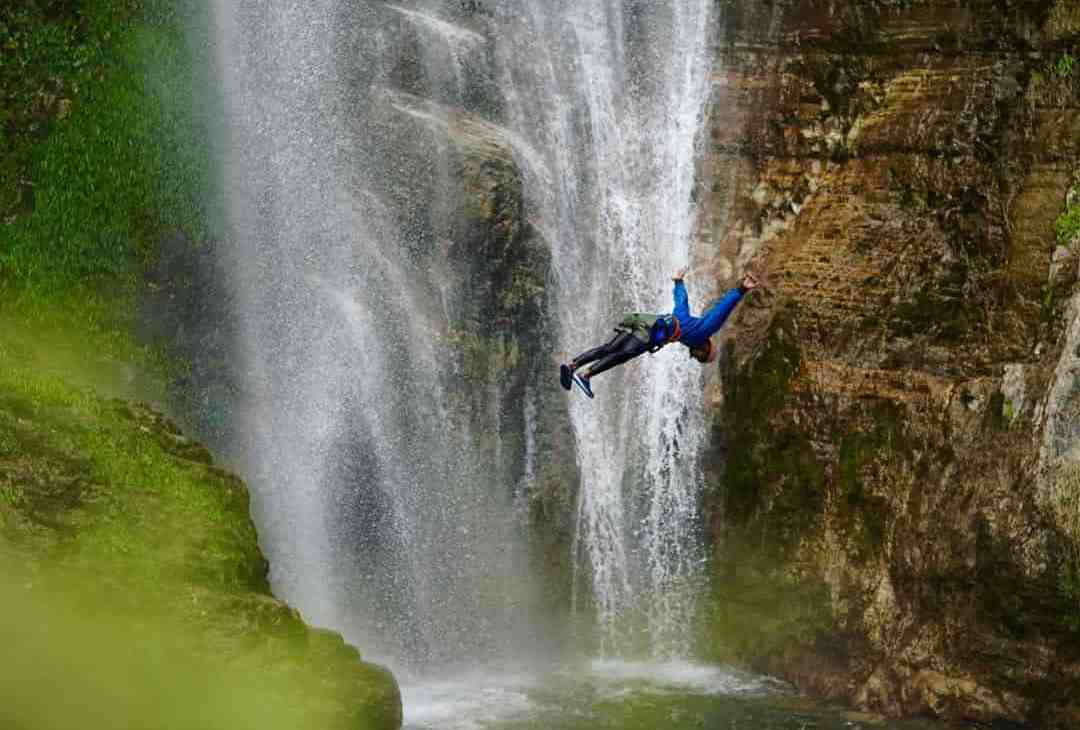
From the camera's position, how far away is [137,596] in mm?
14508

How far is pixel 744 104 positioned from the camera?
69.9 feet

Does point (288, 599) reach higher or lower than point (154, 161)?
lower

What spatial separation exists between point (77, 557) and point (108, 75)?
7.62 metres

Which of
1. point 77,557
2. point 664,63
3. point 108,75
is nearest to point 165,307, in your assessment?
point 108,75

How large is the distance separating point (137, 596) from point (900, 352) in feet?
32.5

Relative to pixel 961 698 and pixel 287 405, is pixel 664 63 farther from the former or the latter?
pixel 961 698

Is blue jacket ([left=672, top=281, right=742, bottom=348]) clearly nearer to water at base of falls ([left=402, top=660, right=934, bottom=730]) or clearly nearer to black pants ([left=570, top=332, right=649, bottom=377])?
black pants ([left=570, top=332, right=649, bottom=377])

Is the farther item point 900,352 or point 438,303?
point 438,303

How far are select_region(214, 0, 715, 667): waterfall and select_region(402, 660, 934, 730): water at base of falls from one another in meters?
0.73

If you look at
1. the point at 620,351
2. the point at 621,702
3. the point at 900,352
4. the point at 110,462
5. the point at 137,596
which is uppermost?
the point at 620,351

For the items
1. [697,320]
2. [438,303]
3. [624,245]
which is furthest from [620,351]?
[624,245]

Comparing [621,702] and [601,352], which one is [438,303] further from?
[621,702]

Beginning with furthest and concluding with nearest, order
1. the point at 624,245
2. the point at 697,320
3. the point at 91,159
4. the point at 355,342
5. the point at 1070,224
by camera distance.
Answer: the point at 624,245, the point at 355,342, the point at 91,159, the point at 1070,224, the point at 697,320

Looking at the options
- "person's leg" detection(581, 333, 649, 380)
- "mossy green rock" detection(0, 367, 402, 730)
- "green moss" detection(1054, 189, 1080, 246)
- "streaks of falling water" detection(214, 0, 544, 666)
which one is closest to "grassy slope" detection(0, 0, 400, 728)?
"mossy green rock" detection(0, 367, 402, 730)
